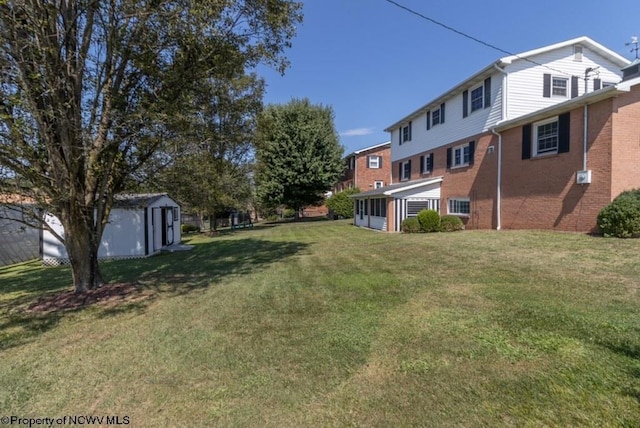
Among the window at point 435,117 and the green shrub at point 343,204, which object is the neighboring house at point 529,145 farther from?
the green shrub at point 343,204

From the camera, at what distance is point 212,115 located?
8.20m

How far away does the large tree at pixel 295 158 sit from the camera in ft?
99.7

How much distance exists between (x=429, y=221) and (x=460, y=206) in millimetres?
3074

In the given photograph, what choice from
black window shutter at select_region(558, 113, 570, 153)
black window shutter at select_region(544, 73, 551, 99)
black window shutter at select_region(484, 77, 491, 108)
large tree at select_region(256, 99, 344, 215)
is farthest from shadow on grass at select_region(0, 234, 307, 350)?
large tree at select_region(256, 99, 344, 215)

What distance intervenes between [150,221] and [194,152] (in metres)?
8.03

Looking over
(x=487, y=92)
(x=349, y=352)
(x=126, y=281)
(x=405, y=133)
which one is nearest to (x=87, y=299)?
(x=126, y=281)

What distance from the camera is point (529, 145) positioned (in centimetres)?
1354

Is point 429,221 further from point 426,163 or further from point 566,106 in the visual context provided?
point 566,106

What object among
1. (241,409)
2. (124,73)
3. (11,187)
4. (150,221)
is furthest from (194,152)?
(150,221)

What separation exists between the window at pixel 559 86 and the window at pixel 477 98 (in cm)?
292

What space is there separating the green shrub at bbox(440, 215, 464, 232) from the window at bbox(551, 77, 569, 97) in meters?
7.10

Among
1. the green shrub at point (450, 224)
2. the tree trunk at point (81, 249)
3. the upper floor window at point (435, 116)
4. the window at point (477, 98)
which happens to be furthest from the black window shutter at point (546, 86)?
the tree trunk at point (81, 249)

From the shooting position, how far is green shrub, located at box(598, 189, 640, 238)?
957cm

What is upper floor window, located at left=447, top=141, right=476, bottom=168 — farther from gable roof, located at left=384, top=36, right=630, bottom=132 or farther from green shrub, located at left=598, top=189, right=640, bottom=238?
green shrub, located at left=598, top=189, right=640, bottom=238
